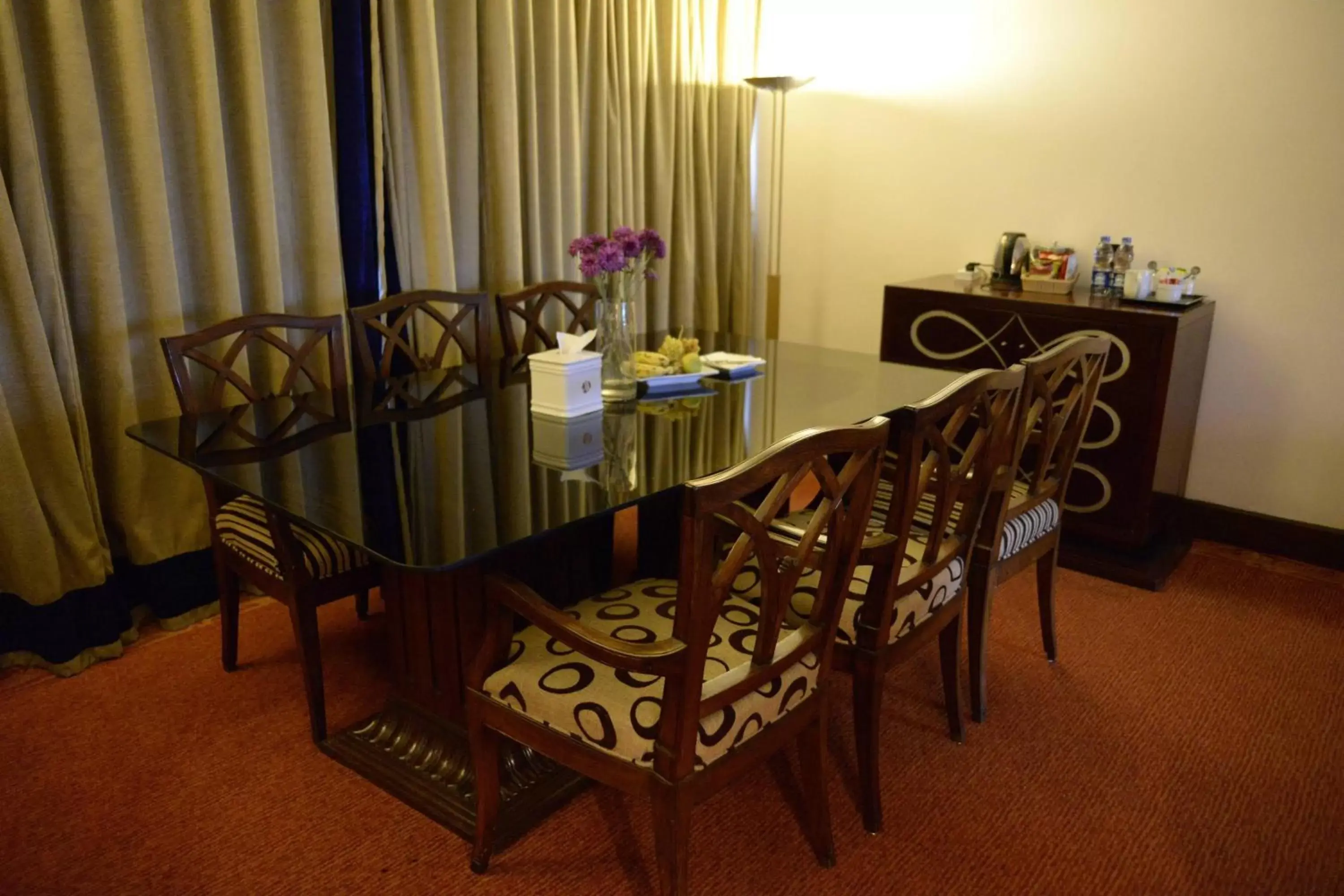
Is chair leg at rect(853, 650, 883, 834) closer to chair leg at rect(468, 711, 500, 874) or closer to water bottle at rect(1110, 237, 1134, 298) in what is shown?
chair leg at rect(468, 711, 500, 874)

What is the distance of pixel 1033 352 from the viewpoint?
3.18 m

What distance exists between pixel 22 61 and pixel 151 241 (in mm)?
470

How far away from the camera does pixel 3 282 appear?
2.19 m

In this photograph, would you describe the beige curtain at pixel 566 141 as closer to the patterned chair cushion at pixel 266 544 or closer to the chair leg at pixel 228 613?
the patterned chair cushion at pixel 266 544

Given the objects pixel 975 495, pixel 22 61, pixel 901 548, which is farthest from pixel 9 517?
pixel 975 495

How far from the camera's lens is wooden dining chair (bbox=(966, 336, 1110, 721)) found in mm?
2035

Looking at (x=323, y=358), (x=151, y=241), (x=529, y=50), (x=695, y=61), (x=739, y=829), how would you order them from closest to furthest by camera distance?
1. (x=739, y=829)
2. (x=151, y=241)
3. (x=323, y=358)
4. (x=529, y=50)
5. (x=695, y=61)

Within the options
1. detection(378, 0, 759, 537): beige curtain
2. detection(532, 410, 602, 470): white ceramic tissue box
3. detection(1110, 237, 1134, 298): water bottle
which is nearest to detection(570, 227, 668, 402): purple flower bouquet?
detection(532, 410, 602, 470): white ceramic tissue box

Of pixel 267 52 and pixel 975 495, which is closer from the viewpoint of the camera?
pixel 975 495

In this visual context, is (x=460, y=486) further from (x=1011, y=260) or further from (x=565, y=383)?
(x=1011, y=260)

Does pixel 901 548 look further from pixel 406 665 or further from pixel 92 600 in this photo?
pixel 92 600

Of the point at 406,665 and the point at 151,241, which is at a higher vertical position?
the point at 151,241

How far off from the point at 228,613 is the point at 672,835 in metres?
1.43

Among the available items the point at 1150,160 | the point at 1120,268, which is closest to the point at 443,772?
the point at 1120,268
